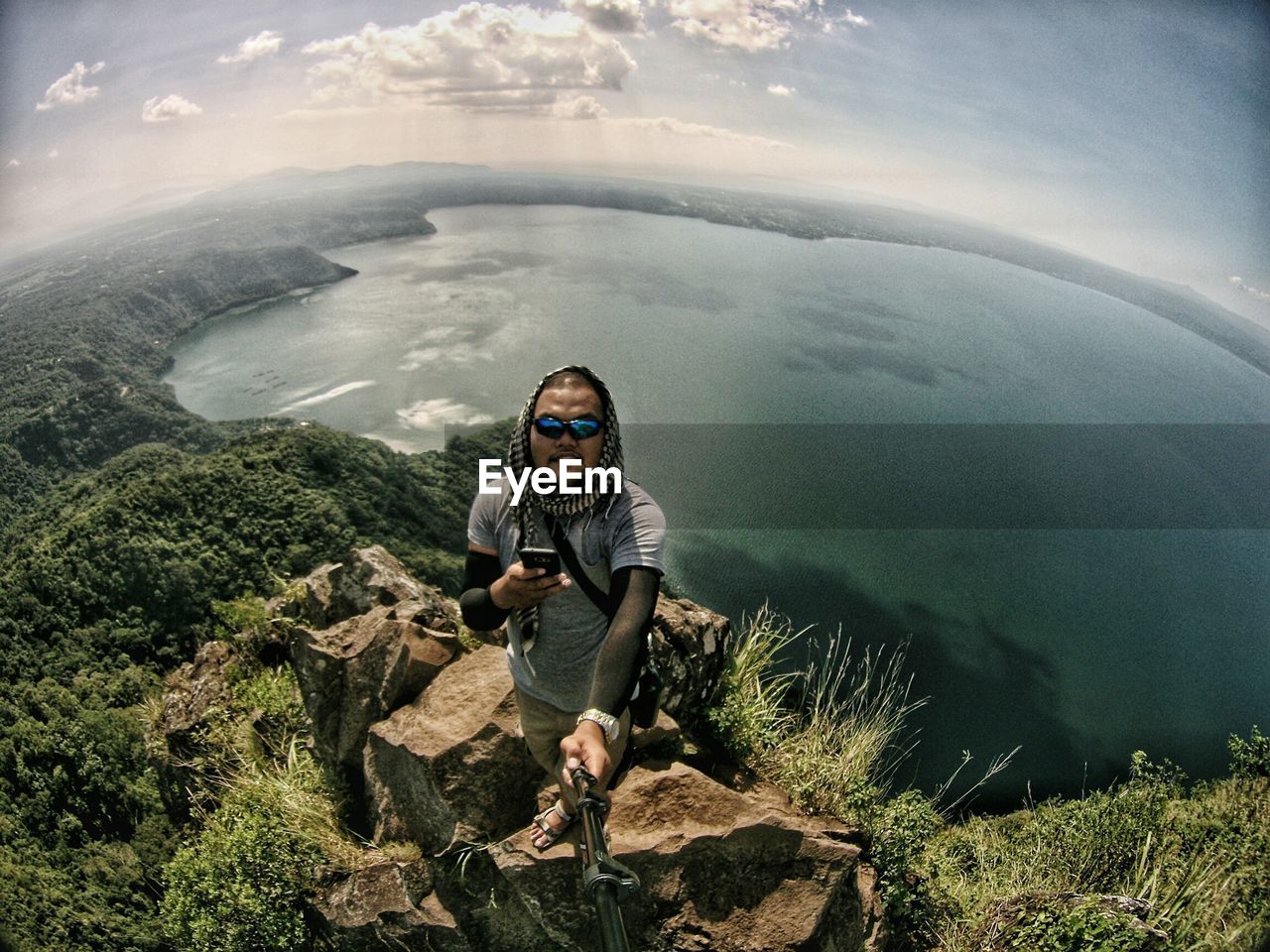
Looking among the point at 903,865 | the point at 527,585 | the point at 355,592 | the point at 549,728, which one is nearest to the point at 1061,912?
the point at 903,865

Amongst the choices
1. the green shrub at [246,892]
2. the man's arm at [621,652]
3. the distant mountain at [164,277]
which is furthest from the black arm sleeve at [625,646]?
the distant mountain at [164,277]

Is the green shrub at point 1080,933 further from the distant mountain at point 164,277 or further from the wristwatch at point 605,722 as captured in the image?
the distant mountain at point 164,277

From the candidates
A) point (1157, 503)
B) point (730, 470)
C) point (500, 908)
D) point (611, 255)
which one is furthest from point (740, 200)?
point (500, 908)

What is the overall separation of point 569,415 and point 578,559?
539 millimetres

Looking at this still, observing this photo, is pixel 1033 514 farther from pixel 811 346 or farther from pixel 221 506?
pixel 221 506

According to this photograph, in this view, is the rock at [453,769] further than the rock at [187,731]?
No

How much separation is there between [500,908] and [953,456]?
123ft

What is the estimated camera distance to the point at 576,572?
239cm

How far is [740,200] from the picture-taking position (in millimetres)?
29344

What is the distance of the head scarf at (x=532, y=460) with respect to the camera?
2.39m

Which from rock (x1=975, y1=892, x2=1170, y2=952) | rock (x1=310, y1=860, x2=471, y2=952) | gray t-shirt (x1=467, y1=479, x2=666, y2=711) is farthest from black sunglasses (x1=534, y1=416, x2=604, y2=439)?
rock (x1=975, y1=892, x2=1170, y2=952)

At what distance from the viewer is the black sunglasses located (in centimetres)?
244

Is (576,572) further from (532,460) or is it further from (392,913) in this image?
(392,913)

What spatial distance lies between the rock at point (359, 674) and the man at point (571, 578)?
194 cm
